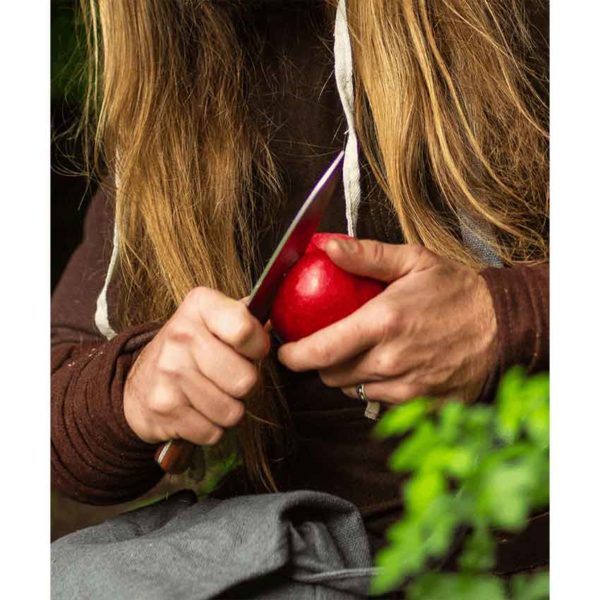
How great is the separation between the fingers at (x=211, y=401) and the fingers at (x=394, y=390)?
101 mm

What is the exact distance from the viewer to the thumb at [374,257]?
26.2 inches

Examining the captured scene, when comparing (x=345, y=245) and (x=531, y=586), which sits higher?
(x=345, y=245)

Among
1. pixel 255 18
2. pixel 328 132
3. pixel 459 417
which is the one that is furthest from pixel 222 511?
pixel 255 18

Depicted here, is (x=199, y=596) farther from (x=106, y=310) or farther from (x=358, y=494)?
(x=106, y=310)

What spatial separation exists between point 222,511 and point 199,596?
89 millimetres

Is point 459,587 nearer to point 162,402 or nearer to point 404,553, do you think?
point 404,553

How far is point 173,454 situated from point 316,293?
0.20m

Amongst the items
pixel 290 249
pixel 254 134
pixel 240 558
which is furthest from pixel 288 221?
pixel 240 558

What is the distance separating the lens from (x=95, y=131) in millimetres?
947

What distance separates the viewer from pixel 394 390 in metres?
0.71

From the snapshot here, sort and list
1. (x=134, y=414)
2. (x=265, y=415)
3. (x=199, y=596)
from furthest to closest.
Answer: (x=265, y=415) < (x=134, y=414) < (x=199, y=596)

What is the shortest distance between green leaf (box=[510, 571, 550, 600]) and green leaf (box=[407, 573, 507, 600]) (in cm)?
3

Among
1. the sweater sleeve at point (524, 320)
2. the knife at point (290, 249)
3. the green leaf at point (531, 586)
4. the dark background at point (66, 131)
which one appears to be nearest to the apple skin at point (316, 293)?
the knife at point (290, 249)

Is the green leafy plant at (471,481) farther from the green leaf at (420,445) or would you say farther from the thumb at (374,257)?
the thumb at (374,257)
